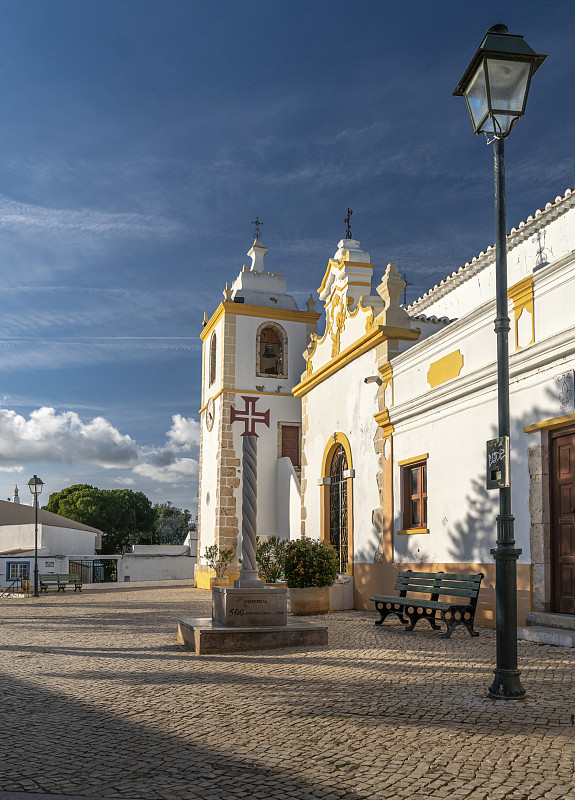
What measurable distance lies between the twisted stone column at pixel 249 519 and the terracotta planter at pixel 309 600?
330cm

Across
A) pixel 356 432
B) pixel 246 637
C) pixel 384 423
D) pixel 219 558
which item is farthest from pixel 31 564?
pixel 246 637

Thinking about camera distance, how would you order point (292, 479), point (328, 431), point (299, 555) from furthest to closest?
point (292, 479) < point (328, 431) < point (299, 555)

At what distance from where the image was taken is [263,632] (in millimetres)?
8719

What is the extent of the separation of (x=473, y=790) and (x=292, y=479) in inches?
679

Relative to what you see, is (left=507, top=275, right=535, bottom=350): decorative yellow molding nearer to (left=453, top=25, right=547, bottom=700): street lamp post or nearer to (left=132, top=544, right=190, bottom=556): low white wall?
(left=453, top=25, right=547, bottom=700): street lamp post

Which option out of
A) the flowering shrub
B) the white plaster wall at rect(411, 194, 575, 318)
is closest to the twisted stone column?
the flowering shrub

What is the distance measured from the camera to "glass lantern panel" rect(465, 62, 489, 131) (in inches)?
235

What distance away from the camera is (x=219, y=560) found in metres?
21.3

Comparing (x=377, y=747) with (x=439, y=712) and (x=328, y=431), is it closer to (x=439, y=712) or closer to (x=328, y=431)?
(x=439, y=712)

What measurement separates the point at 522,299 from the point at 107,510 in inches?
2156

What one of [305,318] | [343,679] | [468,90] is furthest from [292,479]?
[468,90]

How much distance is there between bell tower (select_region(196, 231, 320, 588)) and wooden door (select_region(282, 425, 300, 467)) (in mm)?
31

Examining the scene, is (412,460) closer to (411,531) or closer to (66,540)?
(411,531)

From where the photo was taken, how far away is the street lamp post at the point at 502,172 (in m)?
5.67
